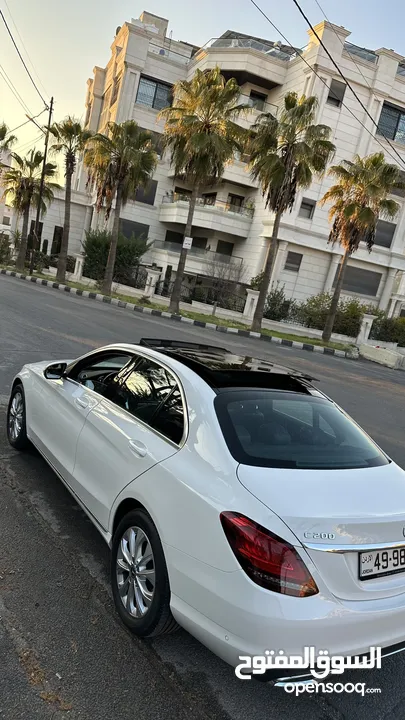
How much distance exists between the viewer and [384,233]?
3616 centimetres

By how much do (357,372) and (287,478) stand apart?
15.7 meters

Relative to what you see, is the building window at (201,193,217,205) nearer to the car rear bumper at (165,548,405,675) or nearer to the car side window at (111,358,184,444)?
the car side window at (111,358,184,444)

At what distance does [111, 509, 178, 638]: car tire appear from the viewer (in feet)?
8.28

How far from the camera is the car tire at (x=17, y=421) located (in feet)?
15.4

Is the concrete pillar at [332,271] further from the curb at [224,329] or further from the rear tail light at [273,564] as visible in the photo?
the rear tail light at [273,564]

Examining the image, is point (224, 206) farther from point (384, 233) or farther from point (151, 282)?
point (384, 233)

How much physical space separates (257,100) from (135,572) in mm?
38335

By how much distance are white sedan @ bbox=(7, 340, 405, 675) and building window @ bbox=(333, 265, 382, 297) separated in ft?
111

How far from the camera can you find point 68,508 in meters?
3.98

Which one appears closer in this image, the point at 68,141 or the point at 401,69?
the point at 68,141

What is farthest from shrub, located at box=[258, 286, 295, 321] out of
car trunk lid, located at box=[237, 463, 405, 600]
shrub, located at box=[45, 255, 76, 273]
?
car trunk lid, located at box=[237, 463, 405, 600]

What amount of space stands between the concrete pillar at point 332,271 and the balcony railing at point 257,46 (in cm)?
1325

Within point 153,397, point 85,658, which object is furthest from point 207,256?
point 85,658

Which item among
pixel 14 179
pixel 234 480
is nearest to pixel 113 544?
pixel 234 480
